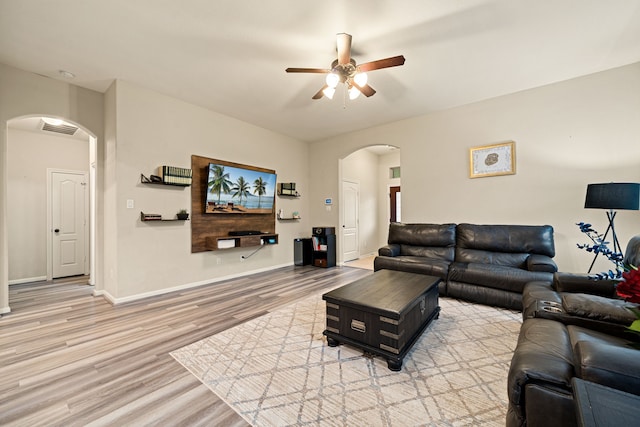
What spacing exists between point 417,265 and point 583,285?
1.75 metres

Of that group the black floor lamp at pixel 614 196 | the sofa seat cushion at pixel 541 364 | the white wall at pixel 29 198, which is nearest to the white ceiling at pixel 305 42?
the black floor lamp at pixel 614 196

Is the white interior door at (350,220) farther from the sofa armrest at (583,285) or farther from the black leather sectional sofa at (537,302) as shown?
the sofa armrest at (583,285)

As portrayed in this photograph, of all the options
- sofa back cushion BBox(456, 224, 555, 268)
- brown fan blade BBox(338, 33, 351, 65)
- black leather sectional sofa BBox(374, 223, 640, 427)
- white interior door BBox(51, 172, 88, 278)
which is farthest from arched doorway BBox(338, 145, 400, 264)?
white interior door BBox(51, 172, 88, 278)

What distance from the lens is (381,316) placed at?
1975mm

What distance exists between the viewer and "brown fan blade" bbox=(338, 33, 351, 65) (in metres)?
2.53

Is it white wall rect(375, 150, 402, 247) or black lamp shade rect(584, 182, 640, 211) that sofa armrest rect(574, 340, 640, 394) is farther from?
white wall rect(375, 150, 402, 247)

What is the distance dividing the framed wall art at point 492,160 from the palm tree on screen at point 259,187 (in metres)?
3.90

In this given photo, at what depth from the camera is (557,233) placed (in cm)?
366

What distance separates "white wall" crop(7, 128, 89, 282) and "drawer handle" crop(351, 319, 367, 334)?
6.10 m

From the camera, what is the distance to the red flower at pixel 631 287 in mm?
971

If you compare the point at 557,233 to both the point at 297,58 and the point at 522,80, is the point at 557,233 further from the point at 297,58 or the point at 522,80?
the point at 297,58

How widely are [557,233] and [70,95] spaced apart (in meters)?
7.21

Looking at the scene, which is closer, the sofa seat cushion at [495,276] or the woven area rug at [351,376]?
the woven area rug at [351,376]

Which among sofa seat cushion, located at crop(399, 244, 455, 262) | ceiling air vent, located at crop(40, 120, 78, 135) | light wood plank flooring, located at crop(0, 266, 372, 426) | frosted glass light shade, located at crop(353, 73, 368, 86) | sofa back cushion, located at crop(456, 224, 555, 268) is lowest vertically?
light wood plank flooring, located at crop(0, 266, 372, 426)
